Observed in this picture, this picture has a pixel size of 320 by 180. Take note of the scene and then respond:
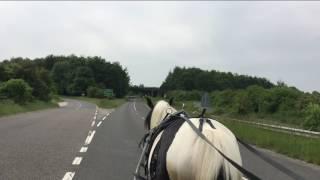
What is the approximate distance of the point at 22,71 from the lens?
2793 inches

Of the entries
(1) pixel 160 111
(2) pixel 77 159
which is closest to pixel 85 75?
(2) pixel 77 159

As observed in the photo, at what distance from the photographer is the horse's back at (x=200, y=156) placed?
4855 millimetres

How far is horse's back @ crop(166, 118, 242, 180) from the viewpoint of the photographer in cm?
486

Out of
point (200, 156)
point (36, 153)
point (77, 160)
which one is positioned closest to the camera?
point (200, 156)

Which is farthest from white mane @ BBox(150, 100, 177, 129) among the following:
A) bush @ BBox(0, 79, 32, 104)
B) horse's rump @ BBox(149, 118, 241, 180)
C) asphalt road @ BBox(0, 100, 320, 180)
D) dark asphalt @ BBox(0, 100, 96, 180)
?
bush @ BBox(0, 79, 32, 104)

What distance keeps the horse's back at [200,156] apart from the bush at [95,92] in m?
134

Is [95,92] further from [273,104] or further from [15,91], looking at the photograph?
[273,104]

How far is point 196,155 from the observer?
16.1 feet

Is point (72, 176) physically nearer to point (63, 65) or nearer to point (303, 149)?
point (303, 149)

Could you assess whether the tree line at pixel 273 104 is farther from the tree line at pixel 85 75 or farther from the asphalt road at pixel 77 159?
the tree line at pixel 85 75

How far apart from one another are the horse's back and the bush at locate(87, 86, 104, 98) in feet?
439

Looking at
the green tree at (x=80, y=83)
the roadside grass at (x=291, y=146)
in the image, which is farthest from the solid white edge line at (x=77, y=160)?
the green tree at (x=80, y=83)

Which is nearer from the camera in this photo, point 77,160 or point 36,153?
point 77,160

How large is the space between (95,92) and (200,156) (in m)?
137
